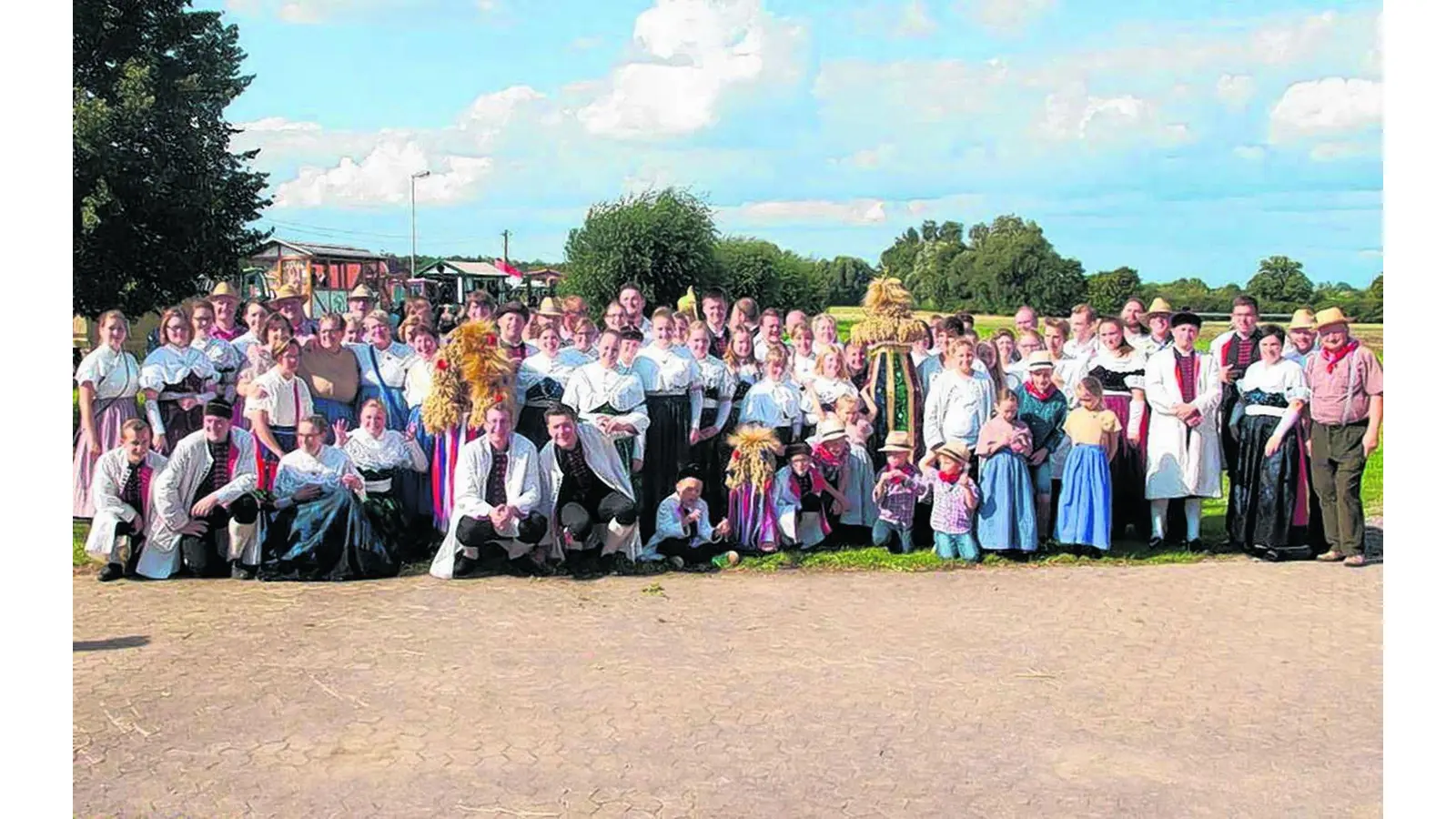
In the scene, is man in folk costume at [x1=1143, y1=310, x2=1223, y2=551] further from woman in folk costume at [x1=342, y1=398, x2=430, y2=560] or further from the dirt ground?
woman in folk costume at [x1=342, y1=398, x2=430, y2=560]

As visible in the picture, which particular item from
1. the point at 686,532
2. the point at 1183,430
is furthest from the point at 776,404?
the point at 1183,430

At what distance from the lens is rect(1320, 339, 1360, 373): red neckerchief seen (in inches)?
341

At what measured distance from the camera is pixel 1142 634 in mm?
6918

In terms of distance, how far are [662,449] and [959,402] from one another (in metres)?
2.02

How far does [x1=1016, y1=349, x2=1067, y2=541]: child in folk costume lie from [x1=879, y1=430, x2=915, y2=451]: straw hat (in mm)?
783

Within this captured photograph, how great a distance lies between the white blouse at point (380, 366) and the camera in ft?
29.1

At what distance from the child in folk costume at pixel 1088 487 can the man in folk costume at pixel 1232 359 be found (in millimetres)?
1057

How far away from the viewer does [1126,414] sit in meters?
9.47

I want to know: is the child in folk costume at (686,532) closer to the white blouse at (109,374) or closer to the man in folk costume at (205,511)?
the man in folk costume at (205,511)

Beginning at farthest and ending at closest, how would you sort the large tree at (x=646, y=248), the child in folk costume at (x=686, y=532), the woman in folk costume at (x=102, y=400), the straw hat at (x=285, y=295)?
the large tree at (x=646, y=248)
the straw hat at (x=285, y=295)
the woman in folk costume at (x=102, y=400)
the child in folk costume at (x=686, y=532)

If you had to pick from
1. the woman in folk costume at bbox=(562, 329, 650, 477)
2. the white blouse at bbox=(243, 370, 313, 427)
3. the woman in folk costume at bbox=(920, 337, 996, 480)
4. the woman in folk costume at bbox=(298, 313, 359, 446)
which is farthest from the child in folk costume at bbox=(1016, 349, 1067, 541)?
the white blouse at bbox=(243, 370, 313, 427)

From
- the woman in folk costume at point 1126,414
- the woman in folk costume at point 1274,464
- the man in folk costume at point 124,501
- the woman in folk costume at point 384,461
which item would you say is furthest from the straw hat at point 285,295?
the woman in folk costume at point 1274,464
